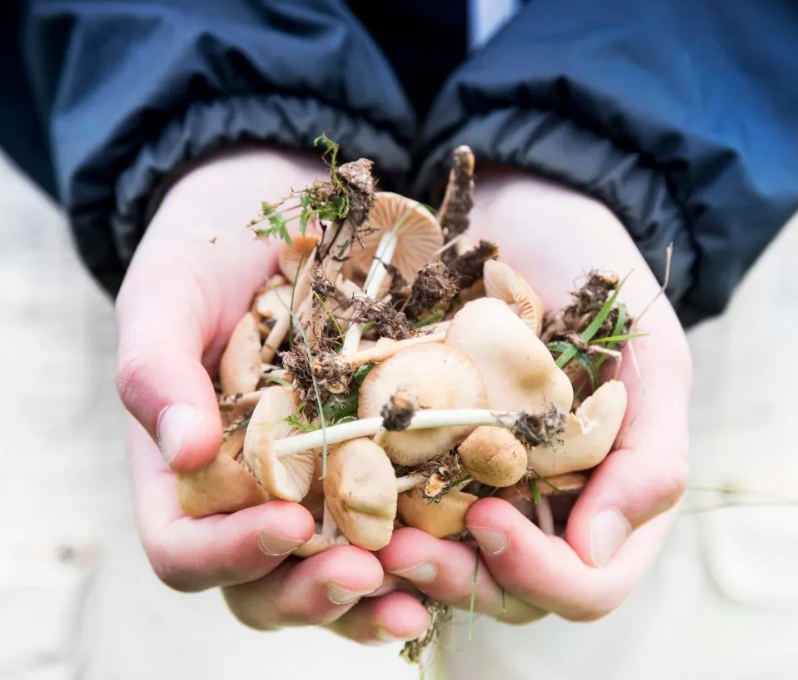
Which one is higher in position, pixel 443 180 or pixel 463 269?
pixel 463 269

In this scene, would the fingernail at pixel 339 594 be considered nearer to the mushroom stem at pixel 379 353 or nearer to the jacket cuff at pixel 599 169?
the mushroom stem at pixel 379 353

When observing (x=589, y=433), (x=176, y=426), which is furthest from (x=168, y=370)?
(x=589, y=433)

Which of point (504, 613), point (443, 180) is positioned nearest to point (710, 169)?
point (443, 180)

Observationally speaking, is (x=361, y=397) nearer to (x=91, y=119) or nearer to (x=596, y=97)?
(x=596, y=97)

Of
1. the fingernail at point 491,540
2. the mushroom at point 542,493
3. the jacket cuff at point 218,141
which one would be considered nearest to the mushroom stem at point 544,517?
the mushroom at point 542,493

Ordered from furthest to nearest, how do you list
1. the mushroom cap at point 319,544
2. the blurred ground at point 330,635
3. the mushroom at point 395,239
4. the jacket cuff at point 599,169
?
the blurred ground at point 330,635 < the jacket cuff at point 599,169 < the mushroom at point 395,239 < the mushroom cap at point 319,544
